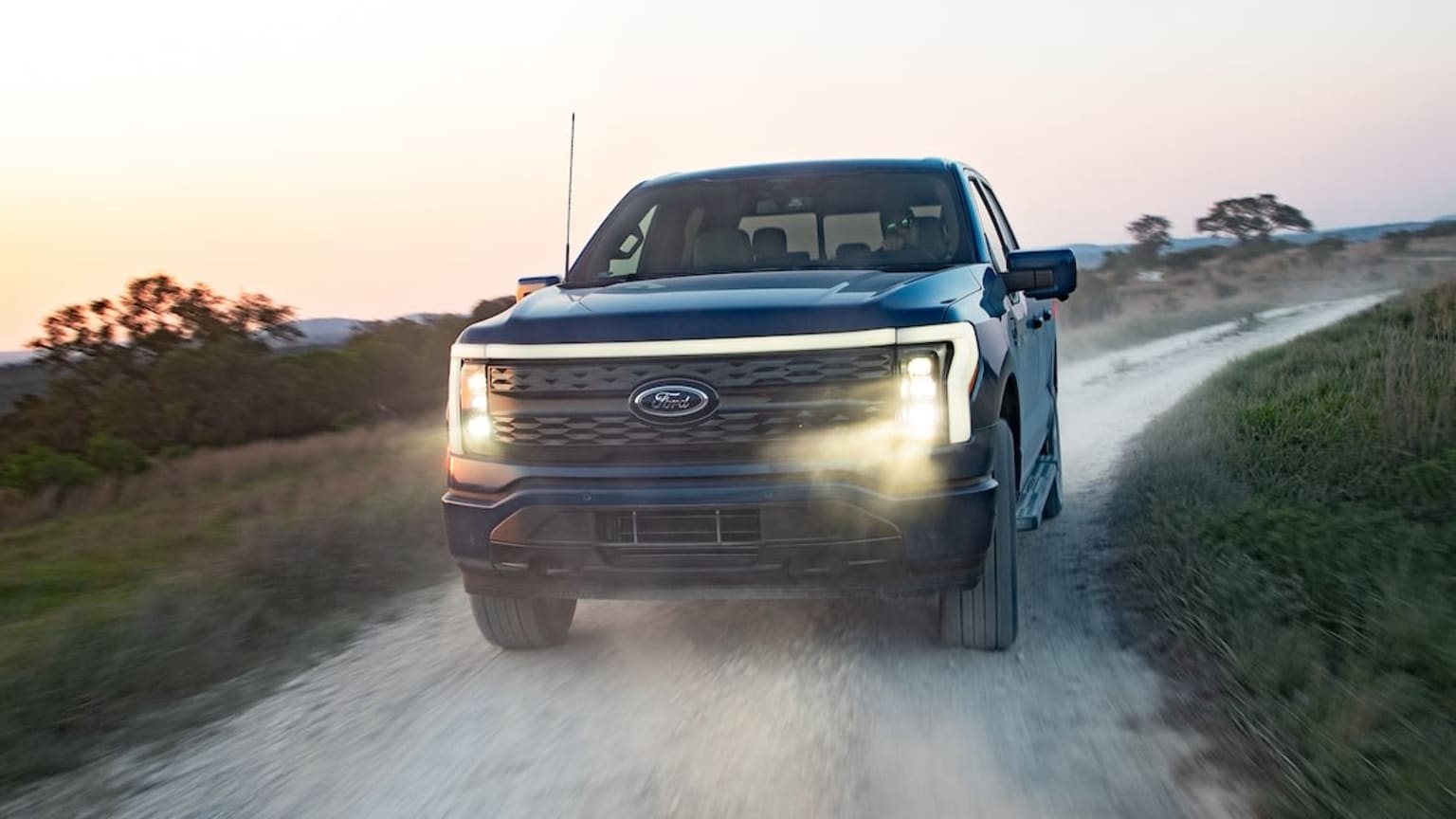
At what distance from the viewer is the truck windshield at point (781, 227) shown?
521 cm

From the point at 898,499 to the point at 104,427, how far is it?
24167 millimetres

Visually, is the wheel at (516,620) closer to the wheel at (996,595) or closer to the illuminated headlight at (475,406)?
the illuminated headlight at (475,406)

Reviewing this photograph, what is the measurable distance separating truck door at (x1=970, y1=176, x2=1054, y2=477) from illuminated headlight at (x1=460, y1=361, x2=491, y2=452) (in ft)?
6.46

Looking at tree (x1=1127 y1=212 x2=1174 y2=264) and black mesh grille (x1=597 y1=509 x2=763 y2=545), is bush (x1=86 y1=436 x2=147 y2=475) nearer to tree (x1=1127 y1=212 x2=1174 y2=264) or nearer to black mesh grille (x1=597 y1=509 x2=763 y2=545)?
black mesh grille (x1=597 y1=509 x2=763 y2=545)

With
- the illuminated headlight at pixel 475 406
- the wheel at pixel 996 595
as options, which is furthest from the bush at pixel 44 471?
the wheel at pixel 996 595

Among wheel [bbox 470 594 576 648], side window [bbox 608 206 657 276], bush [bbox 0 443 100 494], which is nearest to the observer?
wheel [bbox 470 594 576 648]

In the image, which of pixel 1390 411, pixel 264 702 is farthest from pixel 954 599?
pixel 1390 411

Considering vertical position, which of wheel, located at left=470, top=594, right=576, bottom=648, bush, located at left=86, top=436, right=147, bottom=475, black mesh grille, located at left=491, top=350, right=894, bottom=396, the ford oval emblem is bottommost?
wheel, located at left=470, top=594, right=576, bottom=648

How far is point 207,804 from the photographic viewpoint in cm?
336

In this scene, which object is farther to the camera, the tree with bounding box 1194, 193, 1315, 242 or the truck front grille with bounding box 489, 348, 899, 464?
the tree with bounding box 1194, 193, 1315, 242

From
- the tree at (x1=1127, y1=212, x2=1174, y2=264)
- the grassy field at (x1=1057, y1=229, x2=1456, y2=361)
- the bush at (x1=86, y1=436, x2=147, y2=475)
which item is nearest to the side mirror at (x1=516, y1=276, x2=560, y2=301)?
the grassy field at (x1=1057, y1=229, x2=1456, y2=361)

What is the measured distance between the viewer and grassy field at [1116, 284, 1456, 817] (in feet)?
9.95

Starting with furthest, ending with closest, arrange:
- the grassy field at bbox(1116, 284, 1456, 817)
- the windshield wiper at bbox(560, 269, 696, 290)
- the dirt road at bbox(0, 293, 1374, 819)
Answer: the windshield wiper at bbox(560, 269, 696, 290) → the dirt road at bbox(0, 293, 1374, 819) → the grassy field at bbox(1116, 284, 1456, 817)

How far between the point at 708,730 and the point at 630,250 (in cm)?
261
